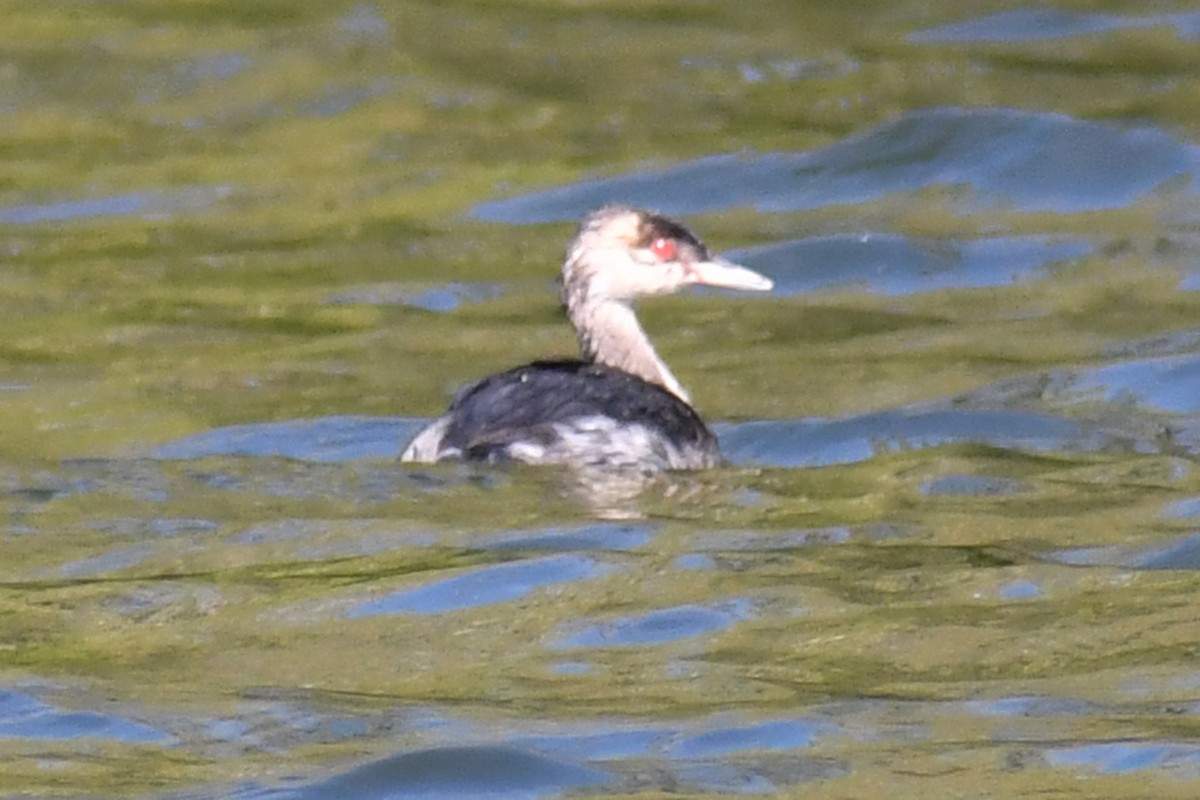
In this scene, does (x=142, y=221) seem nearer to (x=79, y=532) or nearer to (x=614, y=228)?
(x=614, y=228)

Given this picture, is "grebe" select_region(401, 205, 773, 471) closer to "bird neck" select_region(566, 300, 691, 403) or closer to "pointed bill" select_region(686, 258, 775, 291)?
"bird neck" select_region(566, 300, 691, 403)

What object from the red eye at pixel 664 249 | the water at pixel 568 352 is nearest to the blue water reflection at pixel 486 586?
the water at pixel 568 352

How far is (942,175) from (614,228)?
13.4 ft

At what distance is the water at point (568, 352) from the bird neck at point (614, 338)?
0.36m

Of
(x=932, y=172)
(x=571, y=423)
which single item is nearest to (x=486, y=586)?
(x=571, y=423)

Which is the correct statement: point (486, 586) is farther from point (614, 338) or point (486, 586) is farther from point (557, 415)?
point (614, 338)

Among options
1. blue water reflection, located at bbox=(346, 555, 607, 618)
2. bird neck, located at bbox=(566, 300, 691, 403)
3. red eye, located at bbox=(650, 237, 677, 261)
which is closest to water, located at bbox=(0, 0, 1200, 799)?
blue water reflection, located at bbox=(346, 555, 607, 618)

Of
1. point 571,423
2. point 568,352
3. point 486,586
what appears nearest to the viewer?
point 486,586

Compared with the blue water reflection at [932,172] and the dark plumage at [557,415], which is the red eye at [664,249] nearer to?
the dark plumage at [557,415]

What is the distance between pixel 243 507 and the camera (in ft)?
27.0

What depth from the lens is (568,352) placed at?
11484mm

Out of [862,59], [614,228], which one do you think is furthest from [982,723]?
[862,59]

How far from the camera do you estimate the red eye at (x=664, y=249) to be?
9.97 metres

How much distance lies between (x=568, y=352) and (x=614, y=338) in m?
1.47
